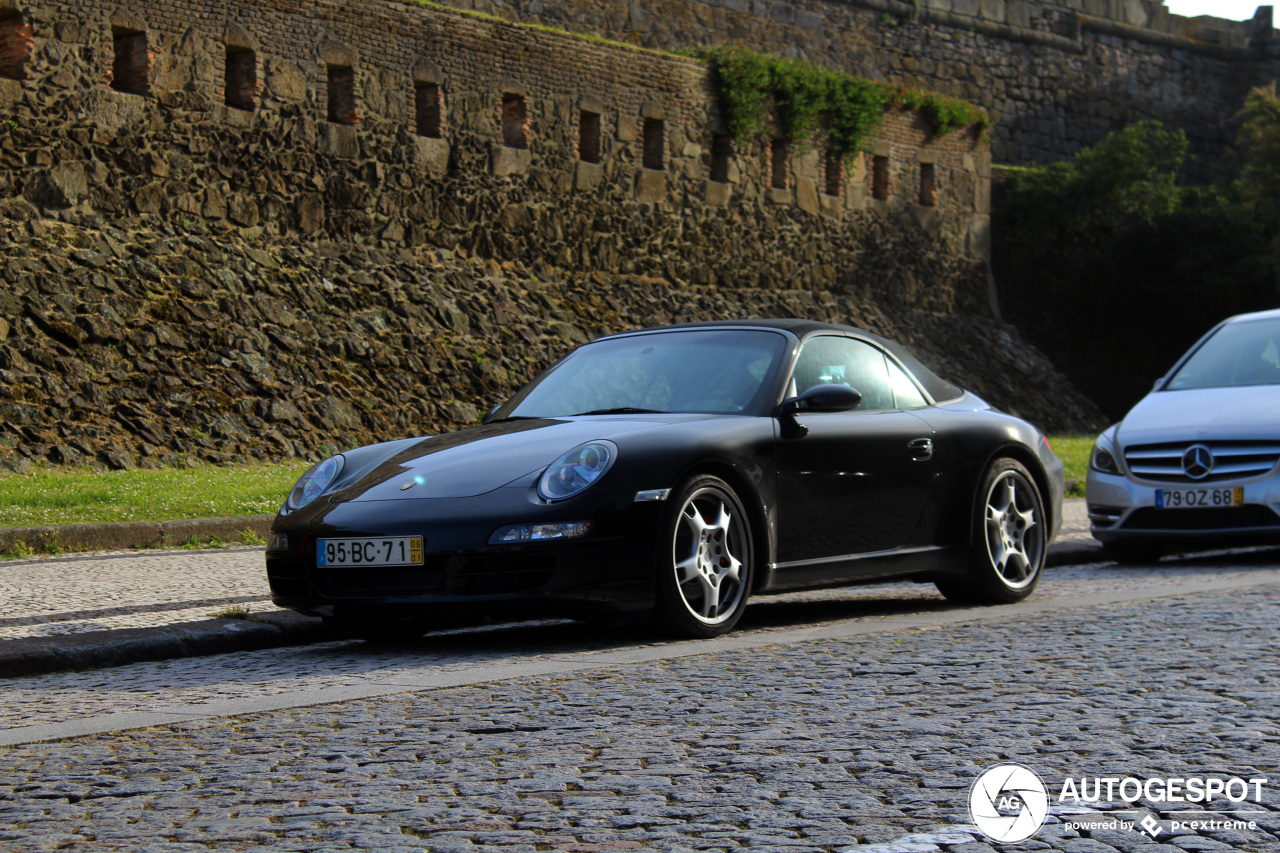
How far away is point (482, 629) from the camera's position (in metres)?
7.19

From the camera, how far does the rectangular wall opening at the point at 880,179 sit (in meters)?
27.7

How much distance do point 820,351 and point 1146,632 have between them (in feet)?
6.41

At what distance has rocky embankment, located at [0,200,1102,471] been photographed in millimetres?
14703

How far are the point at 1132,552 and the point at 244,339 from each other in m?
9.74

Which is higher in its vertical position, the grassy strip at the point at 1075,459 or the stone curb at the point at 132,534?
the stone curb at the point at 132,534

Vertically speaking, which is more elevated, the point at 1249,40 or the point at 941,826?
the point at 1249,40

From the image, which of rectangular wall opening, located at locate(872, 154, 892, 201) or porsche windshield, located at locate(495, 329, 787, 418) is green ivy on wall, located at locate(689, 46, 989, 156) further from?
porsche windshield, located at locate(495, 329, 787, 418)

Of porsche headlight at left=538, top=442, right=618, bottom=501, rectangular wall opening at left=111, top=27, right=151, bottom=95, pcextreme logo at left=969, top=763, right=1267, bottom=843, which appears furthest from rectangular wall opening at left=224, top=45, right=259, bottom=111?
pcextreme logo at left=969, top=763, right=1267, bottom=843

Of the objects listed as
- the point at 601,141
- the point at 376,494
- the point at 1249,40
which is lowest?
the point at 376,494

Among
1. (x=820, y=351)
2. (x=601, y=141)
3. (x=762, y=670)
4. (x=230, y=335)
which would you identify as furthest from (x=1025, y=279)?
(x=762, y=670)

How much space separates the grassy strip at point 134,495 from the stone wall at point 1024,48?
50.3 ft

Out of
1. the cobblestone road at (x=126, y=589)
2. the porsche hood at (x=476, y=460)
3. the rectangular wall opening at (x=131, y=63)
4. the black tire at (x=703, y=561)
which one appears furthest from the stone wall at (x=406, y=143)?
the black tire at (x=703, y=561)

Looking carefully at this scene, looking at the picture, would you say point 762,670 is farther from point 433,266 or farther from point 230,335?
point 433,266

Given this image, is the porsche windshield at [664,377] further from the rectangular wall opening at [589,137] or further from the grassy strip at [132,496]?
the rectangular wall opening at [589,137]
